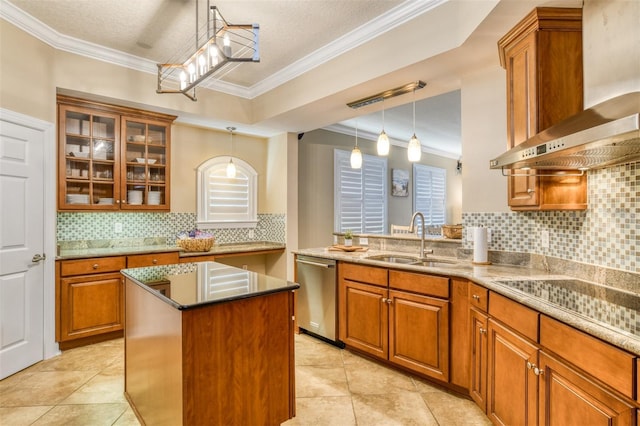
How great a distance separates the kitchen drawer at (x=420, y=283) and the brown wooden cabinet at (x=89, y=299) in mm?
2679

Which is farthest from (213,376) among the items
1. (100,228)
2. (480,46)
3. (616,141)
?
(100,228)

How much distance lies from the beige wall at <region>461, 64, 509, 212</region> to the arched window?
10.4ft

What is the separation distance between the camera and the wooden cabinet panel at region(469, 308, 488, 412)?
2.13 metres

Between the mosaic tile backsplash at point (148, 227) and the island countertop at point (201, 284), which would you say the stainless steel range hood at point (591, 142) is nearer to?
the island countertop at point (201, 284)

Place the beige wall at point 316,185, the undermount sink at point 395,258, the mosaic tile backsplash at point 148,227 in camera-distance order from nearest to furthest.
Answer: the undermount sink at point 395,258, the mosaic tile backsplash at point 148,227, the beige wall at point 316,185

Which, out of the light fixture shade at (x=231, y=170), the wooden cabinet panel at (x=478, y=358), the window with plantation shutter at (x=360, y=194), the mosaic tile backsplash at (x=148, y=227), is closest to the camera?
the wooden cabinet panel at (x=478, y=358)

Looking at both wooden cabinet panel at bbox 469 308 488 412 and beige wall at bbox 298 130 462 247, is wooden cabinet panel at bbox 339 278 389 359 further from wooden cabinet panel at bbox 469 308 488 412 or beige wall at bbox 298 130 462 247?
beige wall at bbox 298 130 462 247

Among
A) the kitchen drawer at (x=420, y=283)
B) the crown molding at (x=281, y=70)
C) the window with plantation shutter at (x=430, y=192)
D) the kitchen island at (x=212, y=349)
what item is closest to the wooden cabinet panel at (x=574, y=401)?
the kitchen drawer at (x=420, y=283)

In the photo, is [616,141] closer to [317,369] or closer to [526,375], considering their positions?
[526,375]

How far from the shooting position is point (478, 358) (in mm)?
2215

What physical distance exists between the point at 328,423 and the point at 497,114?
256cm

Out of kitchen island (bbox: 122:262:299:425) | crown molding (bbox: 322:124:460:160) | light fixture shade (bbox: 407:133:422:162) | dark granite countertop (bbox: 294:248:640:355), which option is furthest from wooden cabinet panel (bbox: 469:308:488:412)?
crown molding (bbox: 322:124:460:160)

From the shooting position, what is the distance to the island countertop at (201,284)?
165 cm

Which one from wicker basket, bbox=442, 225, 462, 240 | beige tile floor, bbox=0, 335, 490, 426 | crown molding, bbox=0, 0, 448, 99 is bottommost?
beige tile floor, bbox=0, 335, 490, 426
